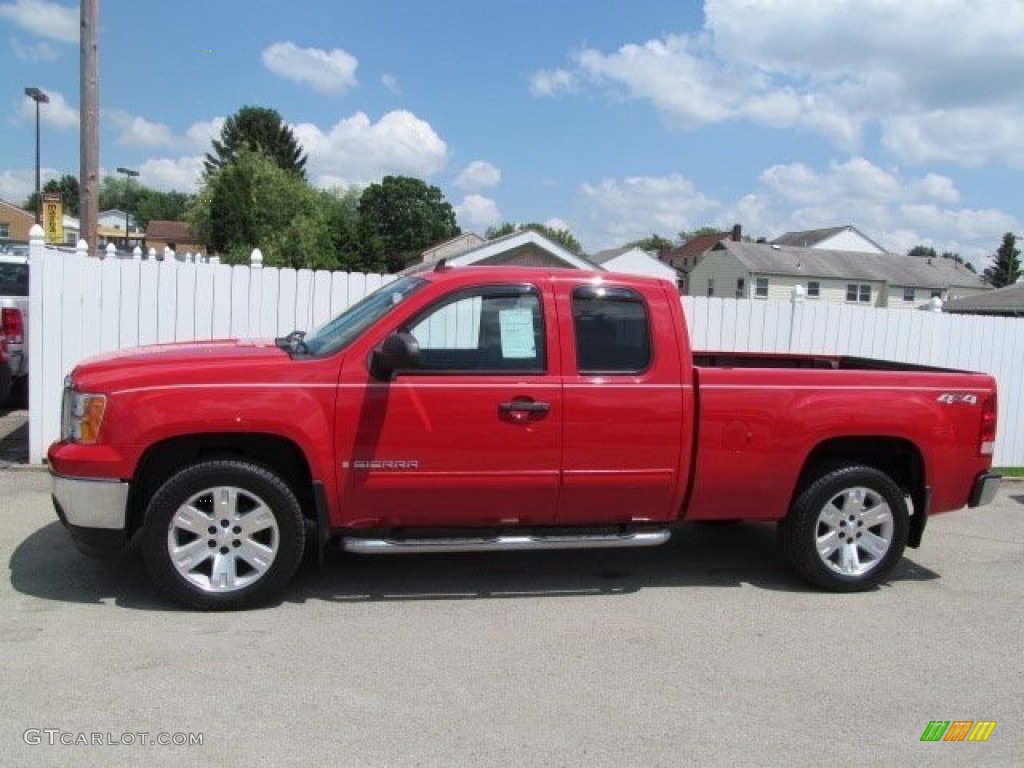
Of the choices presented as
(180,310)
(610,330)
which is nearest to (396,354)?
(610,330)

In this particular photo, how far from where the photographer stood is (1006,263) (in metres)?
82.3

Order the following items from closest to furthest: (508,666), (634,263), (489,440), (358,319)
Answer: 1. (508,666)
2. (489,440)
3. (358,319)
4. (634,263)

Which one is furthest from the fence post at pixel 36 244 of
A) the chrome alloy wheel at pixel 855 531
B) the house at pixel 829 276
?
the house at pixel 829 276

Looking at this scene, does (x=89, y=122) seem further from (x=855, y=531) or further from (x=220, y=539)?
(x=855, y=531)

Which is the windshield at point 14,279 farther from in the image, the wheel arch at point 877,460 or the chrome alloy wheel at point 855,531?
the chrome alloy wheel at point 855,531

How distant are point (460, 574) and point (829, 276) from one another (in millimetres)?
57150

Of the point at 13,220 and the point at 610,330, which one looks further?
the point at 13,220

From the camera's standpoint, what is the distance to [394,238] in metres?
112

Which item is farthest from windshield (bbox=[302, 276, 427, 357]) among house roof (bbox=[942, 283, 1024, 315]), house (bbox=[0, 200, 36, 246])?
house (bbox=[0, 200, 36, 246])

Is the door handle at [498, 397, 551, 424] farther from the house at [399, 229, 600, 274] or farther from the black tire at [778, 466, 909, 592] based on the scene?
the house at [399, 229, 600, 274]

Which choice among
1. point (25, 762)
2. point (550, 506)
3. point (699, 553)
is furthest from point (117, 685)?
point (699, 553)

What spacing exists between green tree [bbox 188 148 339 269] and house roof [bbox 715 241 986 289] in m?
28.6

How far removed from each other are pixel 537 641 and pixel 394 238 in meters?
111

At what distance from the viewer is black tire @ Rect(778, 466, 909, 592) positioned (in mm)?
5488
